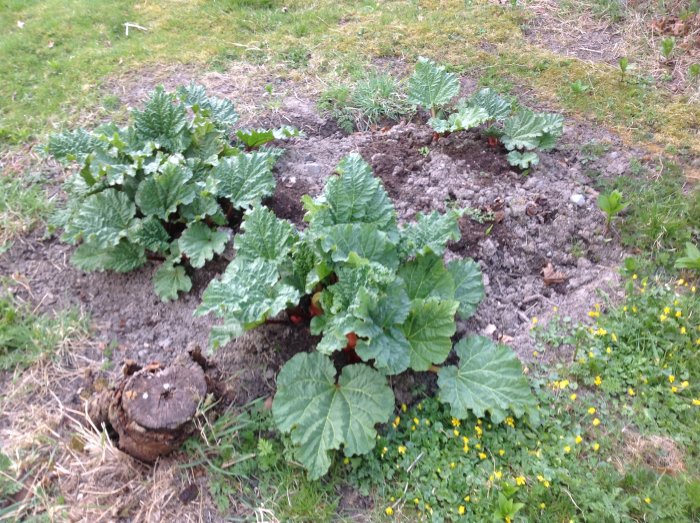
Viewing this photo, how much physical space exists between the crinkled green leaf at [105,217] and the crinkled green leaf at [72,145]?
0.32 meters

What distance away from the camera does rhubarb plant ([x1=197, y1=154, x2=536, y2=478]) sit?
2344 millimetres

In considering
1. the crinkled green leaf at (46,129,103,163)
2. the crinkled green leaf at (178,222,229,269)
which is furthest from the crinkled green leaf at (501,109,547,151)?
the crinkled green leaf at (46,129,103,163)

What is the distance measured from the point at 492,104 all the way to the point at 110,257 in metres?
2.65

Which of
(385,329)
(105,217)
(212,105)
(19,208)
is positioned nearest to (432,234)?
(385,329)

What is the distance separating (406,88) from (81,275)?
8.98 feet

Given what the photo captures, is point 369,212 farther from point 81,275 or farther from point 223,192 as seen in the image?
point 81,275

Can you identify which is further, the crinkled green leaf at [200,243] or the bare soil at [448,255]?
the crinkled green leaf at [200,243]

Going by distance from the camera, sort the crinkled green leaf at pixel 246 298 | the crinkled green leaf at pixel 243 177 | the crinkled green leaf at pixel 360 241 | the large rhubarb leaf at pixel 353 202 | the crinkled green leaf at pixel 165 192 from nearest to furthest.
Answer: the crinkled green leaf at pixel 246 298 → the crinkled green leaf at pixel 360 241 → the large rhubarb leaf at pixel 353 202 → the crinkled green leaf at pixel 165 192 → the crinkled green leaf at pixel 243 177

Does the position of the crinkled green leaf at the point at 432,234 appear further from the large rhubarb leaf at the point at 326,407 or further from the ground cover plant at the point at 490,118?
the ground cover plant at the point at 490,118

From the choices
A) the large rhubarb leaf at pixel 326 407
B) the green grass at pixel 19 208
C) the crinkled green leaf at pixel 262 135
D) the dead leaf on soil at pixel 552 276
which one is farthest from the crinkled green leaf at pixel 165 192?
the dead leaf on soil at pixel 552 276

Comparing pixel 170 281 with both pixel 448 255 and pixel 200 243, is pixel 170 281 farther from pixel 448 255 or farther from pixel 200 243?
pixel 448 255

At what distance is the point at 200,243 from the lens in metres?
3.03

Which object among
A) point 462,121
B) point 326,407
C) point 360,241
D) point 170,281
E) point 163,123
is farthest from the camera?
point 462,121

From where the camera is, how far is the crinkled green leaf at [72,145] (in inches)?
126
